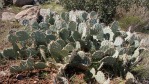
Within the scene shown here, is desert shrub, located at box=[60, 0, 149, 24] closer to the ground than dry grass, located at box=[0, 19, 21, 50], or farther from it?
farther from it

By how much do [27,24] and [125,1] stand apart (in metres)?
3.40

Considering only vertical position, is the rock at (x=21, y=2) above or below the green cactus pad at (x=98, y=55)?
below

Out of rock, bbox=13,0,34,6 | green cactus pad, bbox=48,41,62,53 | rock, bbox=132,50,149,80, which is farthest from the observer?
rock, bbox=13,0,34,6

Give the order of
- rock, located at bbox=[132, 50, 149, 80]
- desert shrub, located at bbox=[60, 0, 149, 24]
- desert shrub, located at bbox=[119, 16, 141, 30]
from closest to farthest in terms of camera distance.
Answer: rock, located at bbox=[132, 50, 149, 80] → desert shrub, located at bbox=[119, 16, 141, 30] → desert shrub, located at bbox=[60, 0, 149, 24]

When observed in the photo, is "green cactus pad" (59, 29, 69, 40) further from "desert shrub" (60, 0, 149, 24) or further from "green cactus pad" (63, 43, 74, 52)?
"desert shrub" (60, 0, 149, 24)

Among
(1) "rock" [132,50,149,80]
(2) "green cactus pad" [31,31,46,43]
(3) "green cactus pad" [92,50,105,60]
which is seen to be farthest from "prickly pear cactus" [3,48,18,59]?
(1) "rock" [132,50,149,80]

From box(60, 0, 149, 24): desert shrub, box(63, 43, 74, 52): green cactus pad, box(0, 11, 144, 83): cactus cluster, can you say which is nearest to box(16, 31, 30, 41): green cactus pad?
box(0, 11, 144, 83): cactus cluster

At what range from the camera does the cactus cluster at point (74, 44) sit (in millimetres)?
4781

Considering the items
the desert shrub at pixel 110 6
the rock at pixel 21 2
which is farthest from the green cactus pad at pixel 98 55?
the rock at pixel 21 2

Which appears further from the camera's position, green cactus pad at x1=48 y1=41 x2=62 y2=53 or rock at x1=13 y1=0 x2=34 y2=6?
rock at x1=13 y1=0 x2=34 y2=6

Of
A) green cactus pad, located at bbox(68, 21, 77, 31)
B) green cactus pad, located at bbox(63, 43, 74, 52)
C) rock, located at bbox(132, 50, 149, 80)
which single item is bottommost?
rock, located at bbox(132, 50, 149, 80)

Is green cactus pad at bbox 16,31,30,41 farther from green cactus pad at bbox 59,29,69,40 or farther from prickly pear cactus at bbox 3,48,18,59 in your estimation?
green cactus pad at bbox 59,29,69,40

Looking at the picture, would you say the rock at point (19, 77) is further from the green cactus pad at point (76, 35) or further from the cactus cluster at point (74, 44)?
the green cactus pad at point (76, 35)

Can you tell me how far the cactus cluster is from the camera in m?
4.78
